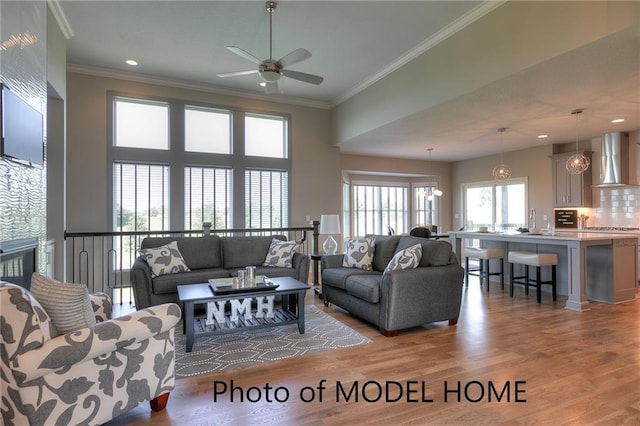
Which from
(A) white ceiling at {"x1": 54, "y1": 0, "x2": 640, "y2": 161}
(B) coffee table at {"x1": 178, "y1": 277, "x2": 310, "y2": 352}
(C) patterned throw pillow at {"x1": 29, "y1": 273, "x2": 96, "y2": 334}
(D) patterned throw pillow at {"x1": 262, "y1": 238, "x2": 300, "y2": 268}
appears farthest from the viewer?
(D) patterned throw pillow at {"x1": 262, "y1": 238, "x2": 300, "y2": 268}

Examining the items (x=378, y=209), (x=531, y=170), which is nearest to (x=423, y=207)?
(x=378, y=209)

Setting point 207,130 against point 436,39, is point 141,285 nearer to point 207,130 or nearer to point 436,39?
point 207,130

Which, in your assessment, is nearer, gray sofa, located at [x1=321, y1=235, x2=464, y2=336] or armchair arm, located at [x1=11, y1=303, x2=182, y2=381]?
armchair arm, located at [x1=11, y1=303, x2=182, y2=381]

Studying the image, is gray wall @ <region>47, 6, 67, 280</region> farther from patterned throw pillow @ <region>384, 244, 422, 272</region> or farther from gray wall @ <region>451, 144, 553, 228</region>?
gray wall @ <region>451, 144, 553, 228</region>

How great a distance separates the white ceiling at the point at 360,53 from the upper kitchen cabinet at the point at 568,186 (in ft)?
3.35

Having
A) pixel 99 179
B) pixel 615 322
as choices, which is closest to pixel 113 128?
pixel 99 179

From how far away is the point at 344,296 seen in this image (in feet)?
13.7

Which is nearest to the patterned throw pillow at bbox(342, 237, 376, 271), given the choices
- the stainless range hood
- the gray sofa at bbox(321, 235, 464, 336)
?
the gray sofa at bbox(321, 235, 464, 336)

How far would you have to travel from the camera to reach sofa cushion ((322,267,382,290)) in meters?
4.14

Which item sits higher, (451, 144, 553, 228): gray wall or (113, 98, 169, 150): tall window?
(113, 98, 169, 150): tall window

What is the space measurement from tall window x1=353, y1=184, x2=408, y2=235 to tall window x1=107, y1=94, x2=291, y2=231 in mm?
2897

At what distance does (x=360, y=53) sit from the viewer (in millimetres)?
5000

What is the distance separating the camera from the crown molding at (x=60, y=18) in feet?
12.5

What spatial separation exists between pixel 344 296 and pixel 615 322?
3.03m
